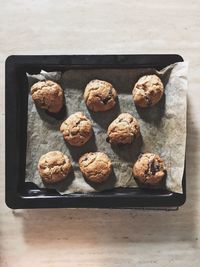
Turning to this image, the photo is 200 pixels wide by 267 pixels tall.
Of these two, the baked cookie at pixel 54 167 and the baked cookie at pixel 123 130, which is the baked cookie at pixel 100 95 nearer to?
the baked cookie at pixel 123 130

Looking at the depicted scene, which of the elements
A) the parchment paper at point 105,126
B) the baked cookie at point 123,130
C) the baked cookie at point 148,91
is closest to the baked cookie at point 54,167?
the parchment paper at point 105,126

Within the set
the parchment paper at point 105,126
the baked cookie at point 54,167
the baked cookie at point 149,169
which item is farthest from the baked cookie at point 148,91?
the baked cookie at point 54,167

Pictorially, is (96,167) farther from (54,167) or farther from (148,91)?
(148,91)

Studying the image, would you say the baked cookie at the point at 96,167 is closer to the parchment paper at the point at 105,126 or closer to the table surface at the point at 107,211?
the parchment paper at the point at 105,126

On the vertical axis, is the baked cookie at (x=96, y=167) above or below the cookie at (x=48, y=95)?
below

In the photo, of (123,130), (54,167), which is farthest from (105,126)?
(54,167)

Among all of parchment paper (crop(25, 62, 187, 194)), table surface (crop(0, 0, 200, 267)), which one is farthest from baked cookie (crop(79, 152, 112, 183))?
table surface (crop(0, 0, 200, 267))

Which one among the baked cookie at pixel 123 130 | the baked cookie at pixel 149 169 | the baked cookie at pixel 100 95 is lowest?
the baked cookie at pixel 149 169

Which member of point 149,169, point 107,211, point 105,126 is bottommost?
point 107,211
